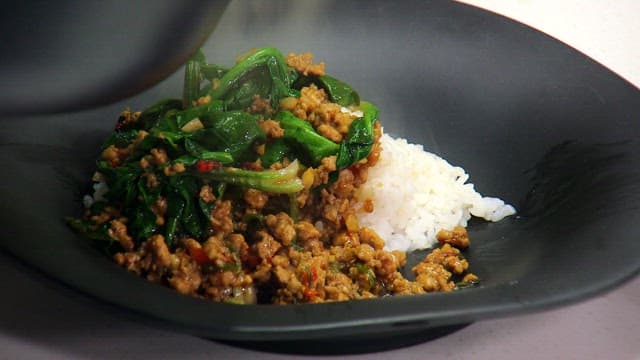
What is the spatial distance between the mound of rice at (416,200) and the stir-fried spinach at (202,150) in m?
0.22

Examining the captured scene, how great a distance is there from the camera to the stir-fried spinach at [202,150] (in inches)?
86.6

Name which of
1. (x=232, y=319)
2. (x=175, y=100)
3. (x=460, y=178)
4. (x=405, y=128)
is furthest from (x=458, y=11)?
(x=232, y=319)

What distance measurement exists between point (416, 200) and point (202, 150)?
83 cm

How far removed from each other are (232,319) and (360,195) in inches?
43.0

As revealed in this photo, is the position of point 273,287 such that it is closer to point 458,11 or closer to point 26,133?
point 26,133

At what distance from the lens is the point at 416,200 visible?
2.70m

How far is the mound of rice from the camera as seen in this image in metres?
2.61

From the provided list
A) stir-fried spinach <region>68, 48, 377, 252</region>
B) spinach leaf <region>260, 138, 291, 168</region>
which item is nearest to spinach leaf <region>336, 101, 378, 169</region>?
stir-fried spinach <region>68, 48, 377, 252</region>

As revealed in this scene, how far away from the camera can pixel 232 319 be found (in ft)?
5.28

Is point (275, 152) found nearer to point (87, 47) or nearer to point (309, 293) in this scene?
point (309, 293)

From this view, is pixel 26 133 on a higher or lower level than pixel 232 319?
lower

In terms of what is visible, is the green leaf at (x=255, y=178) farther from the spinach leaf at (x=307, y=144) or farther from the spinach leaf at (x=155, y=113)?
the spinach leaf at (x=155, y=113)

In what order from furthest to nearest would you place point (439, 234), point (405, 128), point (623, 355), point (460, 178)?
point (405, 128)
point (460, 178)
point (439, 234)
point (623, 355)

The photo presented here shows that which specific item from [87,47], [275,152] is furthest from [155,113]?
[87,47]
